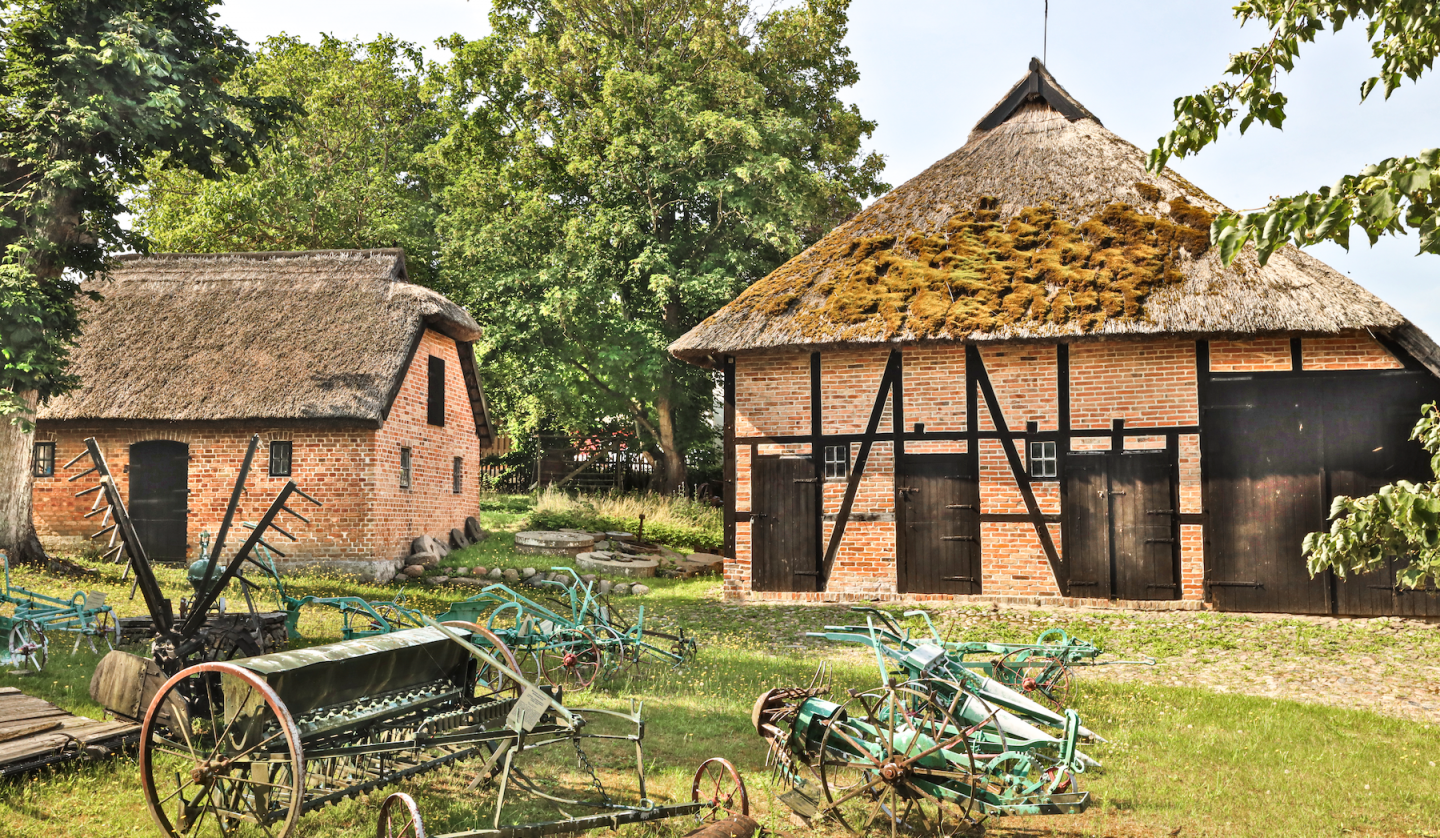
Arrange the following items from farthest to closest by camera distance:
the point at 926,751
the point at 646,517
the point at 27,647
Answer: the point at 646,517
the point at 27,647
the point at 926,751

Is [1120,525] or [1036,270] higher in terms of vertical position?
[1036,270]

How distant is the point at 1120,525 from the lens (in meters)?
10.4

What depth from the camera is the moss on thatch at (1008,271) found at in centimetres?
1052

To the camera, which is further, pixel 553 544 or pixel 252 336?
pixel 553 544

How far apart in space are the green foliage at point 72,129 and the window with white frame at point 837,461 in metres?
8.37

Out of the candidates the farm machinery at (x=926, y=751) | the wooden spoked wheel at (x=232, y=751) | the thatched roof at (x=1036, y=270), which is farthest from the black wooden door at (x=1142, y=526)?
the wooden spoked wheel at (x=232, y=751)

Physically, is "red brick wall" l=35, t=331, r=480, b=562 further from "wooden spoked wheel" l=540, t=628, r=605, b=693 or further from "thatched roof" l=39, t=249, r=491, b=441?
"wooden spoked wheel" l=540, t=628, r=605, b=693

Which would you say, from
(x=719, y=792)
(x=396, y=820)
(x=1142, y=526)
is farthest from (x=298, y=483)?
(x=1142, y=526)

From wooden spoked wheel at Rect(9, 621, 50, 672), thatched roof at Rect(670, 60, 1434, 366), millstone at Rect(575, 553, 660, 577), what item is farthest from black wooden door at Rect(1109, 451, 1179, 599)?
wooden spoked wheel at Rect(9, 621, 50, 672)

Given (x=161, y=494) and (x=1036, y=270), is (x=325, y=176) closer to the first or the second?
(x=161, y=494)

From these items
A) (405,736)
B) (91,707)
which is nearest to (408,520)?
(91,707)

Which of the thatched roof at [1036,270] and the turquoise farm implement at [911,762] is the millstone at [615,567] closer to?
the thatched roof at [1036,270]

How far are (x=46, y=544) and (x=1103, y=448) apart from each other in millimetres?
14991

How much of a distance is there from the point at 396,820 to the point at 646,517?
44.6ft
